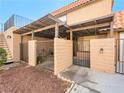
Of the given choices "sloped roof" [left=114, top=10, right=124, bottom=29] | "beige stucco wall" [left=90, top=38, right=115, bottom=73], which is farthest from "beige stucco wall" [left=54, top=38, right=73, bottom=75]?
"sloped roof" [left=114, top=10, right=124, bottom=29]

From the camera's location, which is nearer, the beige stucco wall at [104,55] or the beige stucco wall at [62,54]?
the beige stucco wall at [104,55]

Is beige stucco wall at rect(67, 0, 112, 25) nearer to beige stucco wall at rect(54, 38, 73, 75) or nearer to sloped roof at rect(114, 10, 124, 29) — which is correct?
sloped roof at rect(114, 10, 124, 29)

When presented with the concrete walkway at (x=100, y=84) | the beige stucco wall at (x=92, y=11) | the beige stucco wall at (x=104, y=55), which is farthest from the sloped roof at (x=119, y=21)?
the concrete walkway at (x=100, y=84)

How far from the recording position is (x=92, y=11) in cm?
1116

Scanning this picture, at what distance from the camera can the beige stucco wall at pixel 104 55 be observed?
675 cm

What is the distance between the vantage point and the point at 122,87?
505 cm

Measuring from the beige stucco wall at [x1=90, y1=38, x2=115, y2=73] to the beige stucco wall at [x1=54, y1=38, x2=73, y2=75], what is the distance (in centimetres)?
190

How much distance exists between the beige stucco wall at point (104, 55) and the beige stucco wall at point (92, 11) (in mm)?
4306

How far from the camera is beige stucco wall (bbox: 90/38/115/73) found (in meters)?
6.75

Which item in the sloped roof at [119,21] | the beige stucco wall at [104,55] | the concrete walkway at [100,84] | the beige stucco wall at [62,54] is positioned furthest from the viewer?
the sloped roof at [119,21]

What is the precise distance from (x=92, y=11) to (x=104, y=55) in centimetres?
578

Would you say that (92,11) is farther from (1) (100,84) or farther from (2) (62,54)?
(1) (100,84)

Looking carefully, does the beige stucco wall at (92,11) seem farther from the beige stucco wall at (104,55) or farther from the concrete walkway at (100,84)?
the concrete walkway at (100,84)

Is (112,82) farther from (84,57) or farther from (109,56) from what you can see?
(84,57)
